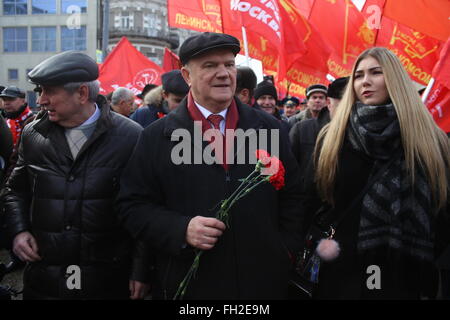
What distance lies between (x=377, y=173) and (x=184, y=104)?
43.7 inches

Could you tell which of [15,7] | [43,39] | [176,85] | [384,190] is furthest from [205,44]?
[15,7]

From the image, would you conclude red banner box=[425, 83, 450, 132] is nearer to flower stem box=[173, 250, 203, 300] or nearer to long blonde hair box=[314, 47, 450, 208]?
long blonde hair box=[314, 47, 450, 208]

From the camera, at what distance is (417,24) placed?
5.06m

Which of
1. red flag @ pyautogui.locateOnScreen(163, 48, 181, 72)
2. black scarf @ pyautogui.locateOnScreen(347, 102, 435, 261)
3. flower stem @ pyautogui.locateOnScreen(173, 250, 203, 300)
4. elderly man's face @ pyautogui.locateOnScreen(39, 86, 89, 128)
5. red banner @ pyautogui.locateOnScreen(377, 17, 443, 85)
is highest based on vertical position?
red flag @ pyautogui.locateOnScreen(163, 48, 181, 72)

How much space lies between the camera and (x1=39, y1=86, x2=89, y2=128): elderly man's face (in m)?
2.30

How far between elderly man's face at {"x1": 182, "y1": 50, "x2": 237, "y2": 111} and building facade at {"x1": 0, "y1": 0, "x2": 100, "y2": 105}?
3695cm

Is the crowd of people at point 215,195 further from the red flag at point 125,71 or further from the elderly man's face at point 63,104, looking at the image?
the red flag at point 125,71

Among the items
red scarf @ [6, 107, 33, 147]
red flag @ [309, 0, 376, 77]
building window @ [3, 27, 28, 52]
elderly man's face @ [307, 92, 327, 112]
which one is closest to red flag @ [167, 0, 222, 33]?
red flag @ [309, 0, 376, 77]

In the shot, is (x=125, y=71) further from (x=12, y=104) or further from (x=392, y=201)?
(x=392, y=201)

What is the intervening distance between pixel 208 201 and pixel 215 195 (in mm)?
44

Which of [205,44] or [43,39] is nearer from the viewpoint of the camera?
[205,44]

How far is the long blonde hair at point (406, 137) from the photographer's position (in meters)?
2.19

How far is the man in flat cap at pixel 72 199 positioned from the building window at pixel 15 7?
1582 inches

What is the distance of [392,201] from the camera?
2195mm
